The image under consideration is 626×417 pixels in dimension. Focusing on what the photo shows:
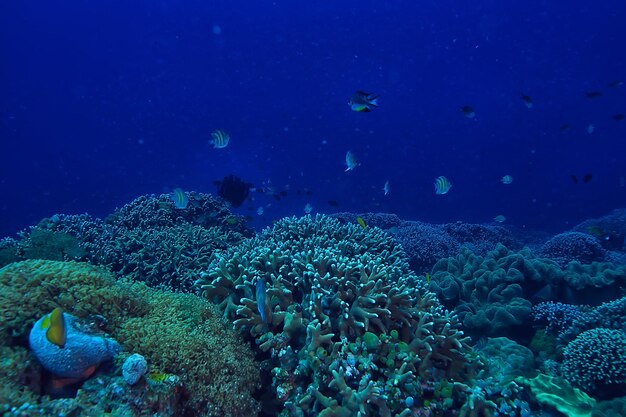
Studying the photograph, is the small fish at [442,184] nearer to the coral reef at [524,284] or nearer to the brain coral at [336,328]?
the coral reef at [524,284]

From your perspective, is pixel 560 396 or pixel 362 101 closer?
pixel 560 396

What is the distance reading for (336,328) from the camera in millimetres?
3930

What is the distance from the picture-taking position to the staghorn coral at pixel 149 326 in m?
3.09

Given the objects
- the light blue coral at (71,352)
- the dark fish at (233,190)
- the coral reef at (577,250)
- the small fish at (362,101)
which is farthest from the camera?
the dark fish at (233,190)

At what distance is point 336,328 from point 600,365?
3667 millimetres

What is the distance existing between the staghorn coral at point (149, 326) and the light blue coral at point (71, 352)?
0.97 feet

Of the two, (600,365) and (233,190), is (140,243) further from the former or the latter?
(600,365)

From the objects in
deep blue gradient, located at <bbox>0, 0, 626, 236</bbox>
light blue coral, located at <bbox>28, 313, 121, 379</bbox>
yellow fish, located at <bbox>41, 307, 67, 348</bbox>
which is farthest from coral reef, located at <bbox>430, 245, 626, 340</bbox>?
deep blue gradient, located at <bbox>0, 0, 626, 236</bbox>

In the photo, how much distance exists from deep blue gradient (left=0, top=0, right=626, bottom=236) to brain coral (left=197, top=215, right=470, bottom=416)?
5508 cm

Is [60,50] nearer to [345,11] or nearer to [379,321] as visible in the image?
[345,11]

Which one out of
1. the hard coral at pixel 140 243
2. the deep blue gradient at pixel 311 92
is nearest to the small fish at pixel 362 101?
the hard coral at pixel 140 243

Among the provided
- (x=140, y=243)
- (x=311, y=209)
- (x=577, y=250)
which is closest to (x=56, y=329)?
(x=140, y=243)

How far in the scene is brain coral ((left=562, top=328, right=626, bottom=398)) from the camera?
4641 mm

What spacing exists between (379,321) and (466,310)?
3.33 m
